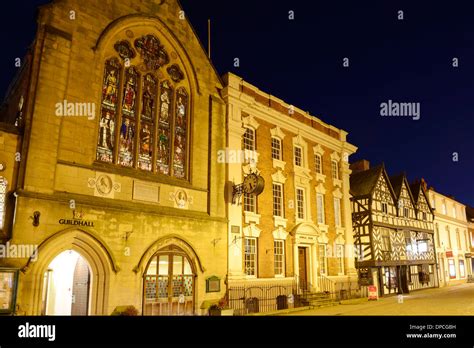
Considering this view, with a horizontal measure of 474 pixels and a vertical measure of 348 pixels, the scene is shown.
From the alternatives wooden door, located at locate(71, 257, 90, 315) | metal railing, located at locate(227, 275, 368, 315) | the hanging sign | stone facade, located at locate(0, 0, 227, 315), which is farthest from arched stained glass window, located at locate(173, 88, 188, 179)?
the hanging sign

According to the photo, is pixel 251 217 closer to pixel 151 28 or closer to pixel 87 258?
pixel 87 258

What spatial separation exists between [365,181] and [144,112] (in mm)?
21258

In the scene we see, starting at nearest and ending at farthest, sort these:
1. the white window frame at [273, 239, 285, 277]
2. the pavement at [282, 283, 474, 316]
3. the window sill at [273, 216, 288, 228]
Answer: the pavement at [282, 283, 474, 316]
the white window frame at [273, 239, 285, 277]
the window sill at [273, 216, 288, 228]

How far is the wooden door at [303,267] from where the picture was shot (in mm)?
22430

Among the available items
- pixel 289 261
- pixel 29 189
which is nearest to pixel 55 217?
pixel 29 189

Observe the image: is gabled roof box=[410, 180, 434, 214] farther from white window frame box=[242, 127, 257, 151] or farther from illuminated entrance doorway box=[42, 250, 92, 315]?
illuminated entrance doorway box=[42, 250, 92, 315]

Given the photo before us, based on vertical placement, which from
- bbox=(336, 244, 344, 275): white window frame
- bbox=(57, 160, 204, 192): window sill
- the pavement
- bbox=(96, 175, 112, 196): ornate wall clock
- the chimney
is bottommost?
the pavement

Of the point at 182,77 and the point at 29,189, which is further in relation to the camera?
the point at 182,77

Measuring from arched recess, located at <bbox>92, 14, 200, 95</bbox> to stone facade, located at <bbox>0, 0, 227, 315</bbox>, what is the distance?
44 mm

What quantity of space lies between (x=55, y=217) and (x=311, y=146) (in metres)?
17.3

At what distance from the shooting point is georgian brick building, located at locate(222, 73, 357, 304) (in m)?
19.8

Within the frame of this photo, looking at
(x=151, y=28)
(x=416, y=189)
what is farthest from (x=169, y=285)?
(x=416, y=189)

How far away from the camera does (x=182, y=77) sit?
1875cm
